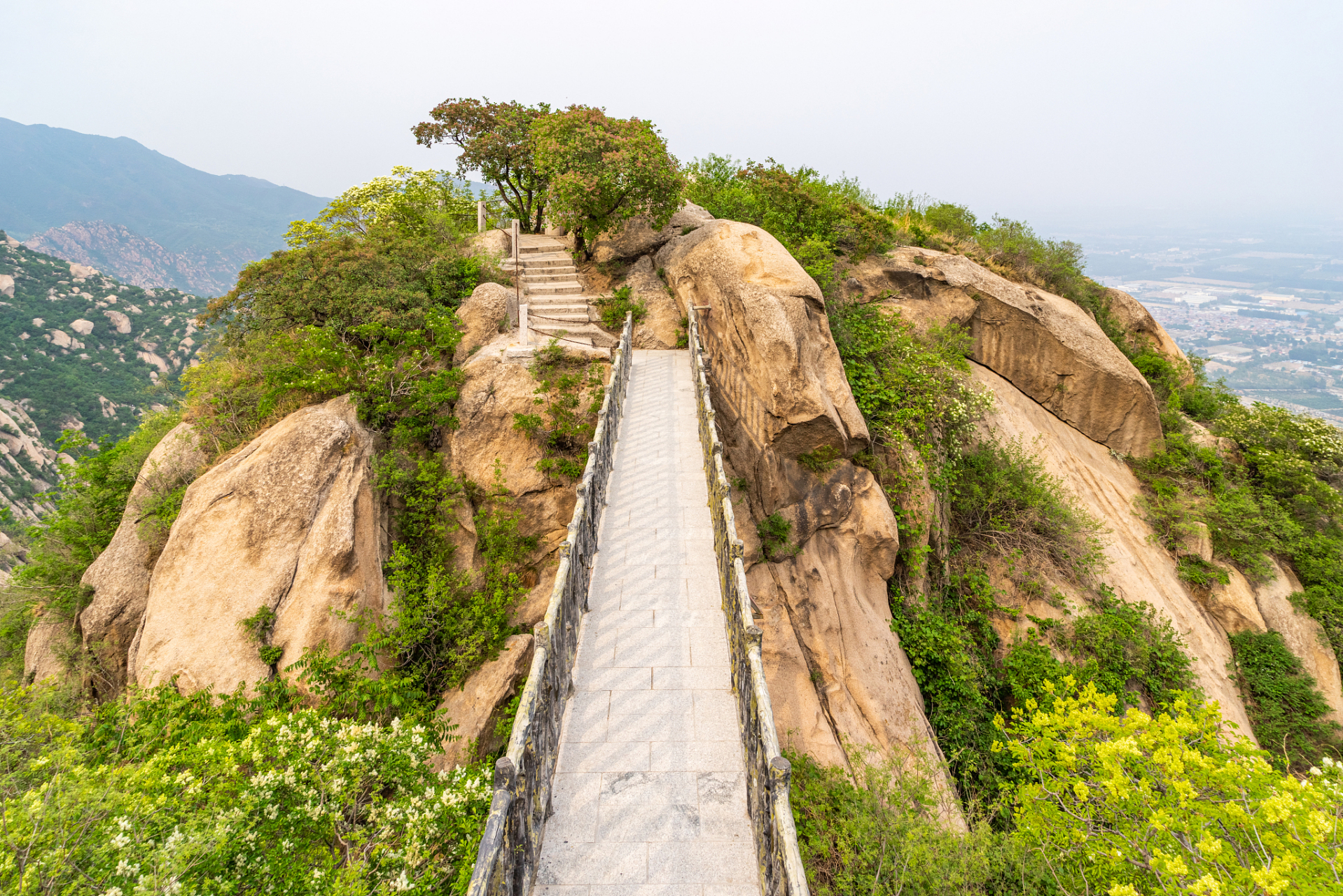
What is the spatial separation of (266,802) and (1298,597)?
24.7m

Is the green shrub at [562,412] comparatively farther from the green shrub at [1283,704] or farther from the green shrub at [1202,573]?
the green shrub at [1202,573]

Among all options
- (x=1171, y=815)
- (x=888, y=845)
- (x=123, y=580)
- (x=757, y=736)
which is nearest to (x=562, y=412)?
(x=123, y=580)

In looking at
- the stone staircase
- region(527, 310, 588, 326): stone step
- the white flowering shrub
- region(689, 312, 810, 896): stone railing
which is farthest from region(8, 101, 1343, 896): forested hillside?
region(689, 312, 810, 896): stone railing

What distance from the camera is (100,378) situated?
71.3 meters

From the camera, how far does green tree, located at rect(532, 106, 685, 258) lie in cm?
1647

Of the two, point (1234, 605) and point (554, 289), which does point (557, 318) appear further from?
point (1234, 605)

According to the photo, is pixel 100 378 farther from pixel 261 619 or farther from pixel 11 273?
pixel 261 619

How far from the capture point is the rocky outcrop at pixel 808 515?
35.1 feet

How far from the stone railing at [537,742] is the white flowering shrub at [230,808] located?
1774 mm

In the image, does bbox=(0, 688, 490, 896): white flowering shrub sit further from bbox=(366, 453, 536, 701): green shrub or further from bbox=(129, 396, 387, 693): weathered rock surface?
bbox=(366, 453, 536, 701): green shrub

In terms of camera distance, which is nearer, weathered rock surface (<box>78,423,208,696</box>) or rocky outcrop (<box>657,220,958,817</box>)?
weathered rock surface (<box>78,423,208,696</box>)

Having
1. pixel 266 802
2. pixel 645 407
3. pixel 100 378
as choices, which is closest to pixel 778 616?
pixel 645 407

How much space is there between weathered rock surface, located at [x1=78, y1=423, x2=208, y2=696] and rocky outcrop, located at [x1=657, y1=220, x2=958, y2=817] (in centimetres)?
1232

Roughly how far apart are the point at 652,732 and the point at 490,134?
21589 millimetres
